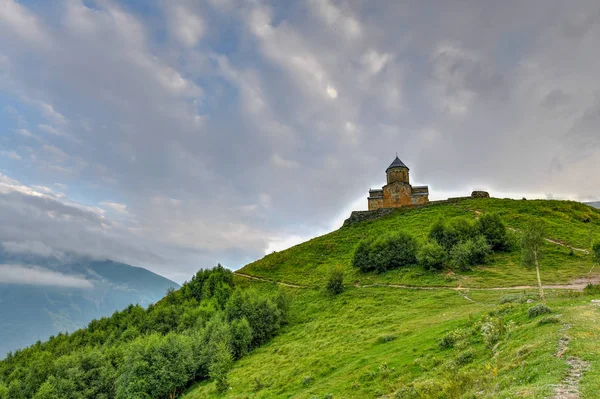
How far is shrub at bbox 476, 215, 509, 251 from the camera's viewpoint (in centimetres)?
5438

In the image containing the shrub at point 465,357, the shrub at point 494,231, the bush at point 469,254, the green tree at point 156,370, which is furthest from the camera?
the shrub at point 494,231

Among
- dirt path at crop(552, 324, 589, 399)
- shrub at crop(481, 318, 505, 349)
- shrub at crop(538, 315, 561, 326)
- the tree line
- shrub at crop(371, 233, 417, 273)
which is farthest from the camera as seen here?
shrub at crop(371, 233, 417, 273)

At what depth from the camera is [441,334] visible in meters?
24.0

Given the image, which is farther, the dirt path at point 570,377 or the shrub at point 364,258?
the shrub at point 364,258

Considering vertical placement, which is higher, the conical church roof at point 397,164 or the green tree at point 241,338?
the conical church roof at point 397,164

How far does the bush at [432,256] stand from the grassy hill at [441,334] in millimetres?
2143

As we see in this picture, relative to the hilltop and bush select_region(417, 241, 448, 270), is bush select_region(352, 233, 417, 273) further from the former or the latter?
bush select_region(417, 241, 448, 270)

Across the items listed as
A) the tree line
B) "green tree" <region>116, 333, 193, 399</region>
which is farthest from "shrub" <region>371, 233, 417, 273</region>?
"green tree" <region>116, 333, 193, 399</region>

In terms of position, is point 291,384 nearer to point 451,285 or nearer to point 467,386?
point 467,386

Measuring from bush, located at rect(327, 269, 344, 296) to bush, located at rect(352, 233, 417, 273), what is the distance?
717 cm

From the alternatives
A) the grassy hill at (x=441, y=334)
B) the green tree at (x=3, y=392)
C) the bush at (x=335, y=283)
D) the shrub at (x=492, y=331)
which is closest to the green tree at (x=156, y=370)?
the grassy hill at (x=441, y=334)

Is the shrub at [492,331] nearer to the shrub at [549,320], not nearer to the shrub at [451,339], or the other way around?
the shrub at [451,339]

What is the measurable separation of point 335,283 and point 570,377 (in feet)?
155

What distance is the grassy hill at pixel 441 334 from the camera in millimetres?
12938
